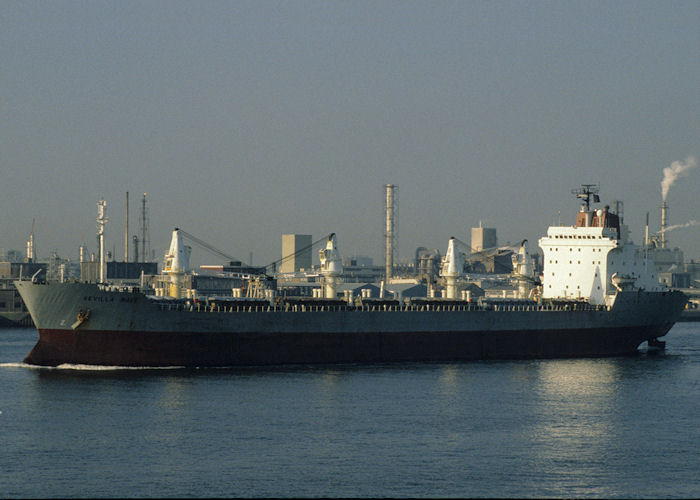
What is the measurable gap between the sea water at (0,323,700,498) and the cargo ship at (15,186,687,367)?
145cm

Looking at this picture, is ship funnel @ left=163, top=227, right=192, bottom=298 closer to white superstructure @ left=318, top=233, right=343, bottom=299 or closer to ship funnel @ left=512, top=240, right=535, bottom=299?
white superstructure @ left=318, top=233, right=343, bottom=299

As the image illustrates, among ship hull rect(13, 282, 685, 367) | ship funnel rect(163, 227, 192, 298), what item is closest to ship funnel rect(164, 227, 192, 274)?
ship funnel rect(163, 227, 192, 298)

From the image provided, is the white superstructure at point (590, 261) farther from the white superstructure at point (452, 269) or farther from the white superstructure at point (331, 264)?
the white superstructure at point (331, 264)

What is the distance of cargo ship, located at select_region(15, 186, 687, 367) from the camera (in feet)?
148

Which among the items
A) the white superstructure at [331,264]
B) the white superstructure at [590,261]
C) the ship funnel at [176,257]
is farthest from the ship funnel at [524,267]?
the ship funnel at [176,257]

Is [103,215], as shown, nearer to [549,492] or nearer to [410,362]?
[410,362]

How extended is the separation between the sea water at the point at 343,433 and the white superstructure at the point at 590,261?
12714 millimetres

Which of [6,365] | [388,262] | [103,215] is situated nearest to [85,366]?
[6,365]

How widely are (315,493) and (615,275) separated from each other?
123 feet

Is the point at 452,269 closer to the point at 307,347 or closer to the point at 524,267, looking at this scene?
the point at 524,267

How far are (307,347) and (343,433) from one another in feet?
56.5

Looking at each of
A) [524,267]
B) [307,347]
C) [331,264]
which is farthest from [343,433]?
[524,267]

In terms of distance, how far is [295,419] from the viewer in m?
33.8

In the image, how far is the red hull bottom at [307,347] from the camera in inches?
1777
